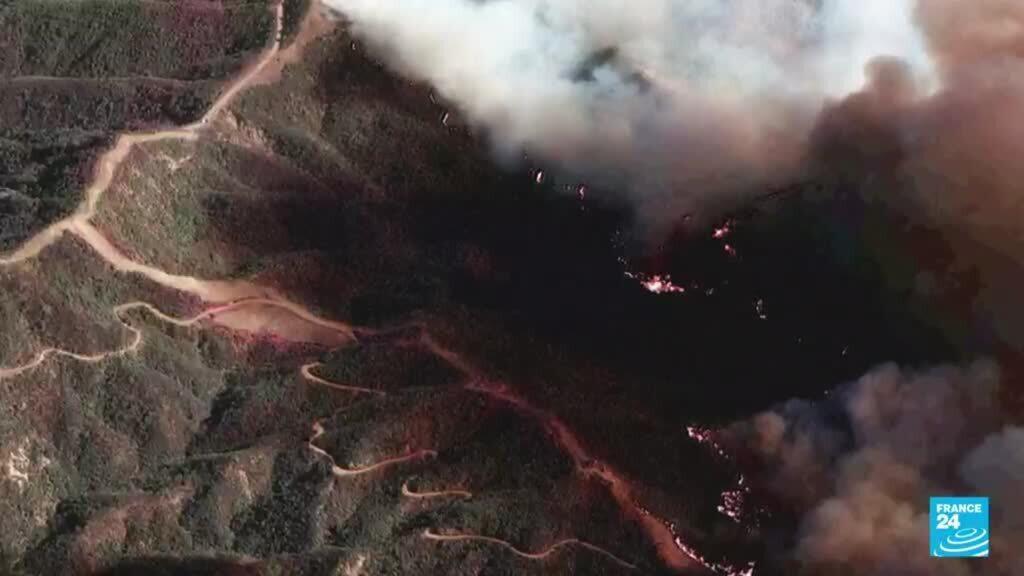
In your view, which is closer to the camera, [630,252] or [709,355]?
[709,355]

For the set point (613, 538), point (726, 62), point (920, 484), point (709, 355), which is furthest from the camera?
point (726, 62)

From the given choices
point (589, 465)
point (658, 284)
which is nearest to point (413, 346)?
point (589, 465)

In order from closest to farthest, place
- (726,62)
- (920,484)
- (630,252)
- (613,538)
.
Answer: (920,484)
(613,538)
(630,252)
(726,62)

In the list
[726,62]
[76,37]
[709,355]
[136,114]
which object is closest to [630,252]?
[709,355]

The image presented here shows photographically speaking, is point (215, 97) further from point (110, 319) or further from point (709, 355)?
point (709, 355)

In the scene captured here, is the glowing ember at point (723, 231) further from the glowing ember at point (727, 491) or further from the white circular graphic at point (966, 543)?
the white circular graphic at point (966, 543)

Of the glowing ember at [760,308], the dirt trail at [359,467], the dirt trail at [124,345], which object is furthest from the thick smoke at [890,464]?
the dirt trail at [124,345]

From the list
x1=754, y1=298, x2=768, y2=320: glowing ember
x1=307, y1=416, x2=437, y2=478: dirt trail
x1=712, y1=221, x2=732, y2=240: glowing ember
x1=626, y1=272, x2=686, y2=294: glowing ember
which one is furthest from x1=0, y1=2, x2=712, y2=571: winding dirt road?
x1=712, y1=221, x2=732, y2=240: glowing ember
